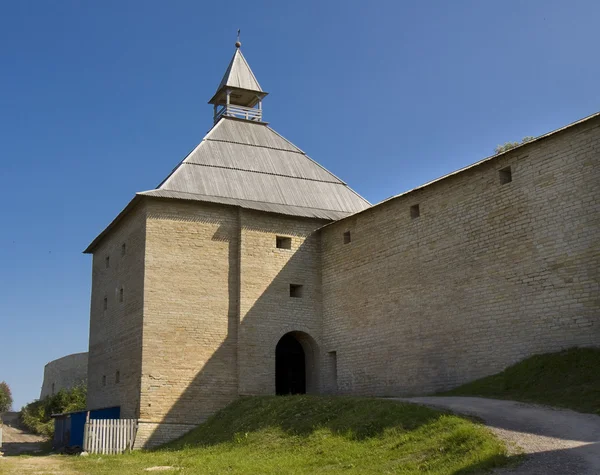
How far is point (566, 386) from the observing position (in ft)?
44.7

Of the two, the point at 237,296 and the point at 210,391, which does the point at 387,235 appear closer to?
the point at 237,296

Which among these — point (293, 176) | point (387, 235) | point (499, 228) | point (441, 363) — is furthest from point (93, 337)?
point (499, 228)

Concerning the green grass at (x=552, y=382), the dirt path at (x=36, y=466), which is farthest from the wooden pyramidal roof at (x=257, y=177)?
the green grass at (x=552, y=382)

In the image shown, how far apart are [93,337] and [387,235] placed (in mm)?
11160

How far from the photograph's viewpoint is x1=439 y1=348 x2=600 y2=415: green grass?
1290cm

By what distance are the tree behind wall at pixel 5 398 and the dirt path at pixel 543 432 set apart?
3746 centimetres

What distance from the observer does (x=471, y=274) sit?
56.6 feet

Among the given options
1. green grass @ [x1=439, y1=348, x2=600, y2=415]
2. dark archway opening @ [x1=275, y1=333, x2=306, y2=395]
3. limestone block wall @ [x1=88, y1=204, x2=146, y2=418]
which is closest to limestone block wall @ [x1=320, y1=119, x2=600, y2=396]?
green grass @ [x1=439, y1=348, x2=600, y2=415]

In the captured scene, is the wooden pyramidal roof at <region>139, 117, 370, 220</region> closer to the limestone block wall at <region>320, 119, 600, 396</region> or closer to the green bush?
the limestone block wall at <region>320, 119, 600, 396</region>

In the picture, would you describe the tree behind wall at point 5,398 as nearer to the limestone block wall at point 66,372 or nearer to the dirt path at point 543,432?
the limestone block wall at point 66,372

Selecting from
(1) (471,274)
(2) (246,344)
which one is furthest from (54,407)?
(1) (471,274)

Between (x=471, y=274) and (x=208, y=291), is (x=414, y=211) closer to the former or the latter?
(x=471, y=274)

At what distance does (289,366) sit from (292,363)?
13 centimetres

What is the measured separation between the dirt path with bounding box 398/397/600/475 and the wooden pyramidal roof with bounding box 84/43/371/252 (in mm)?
10606
